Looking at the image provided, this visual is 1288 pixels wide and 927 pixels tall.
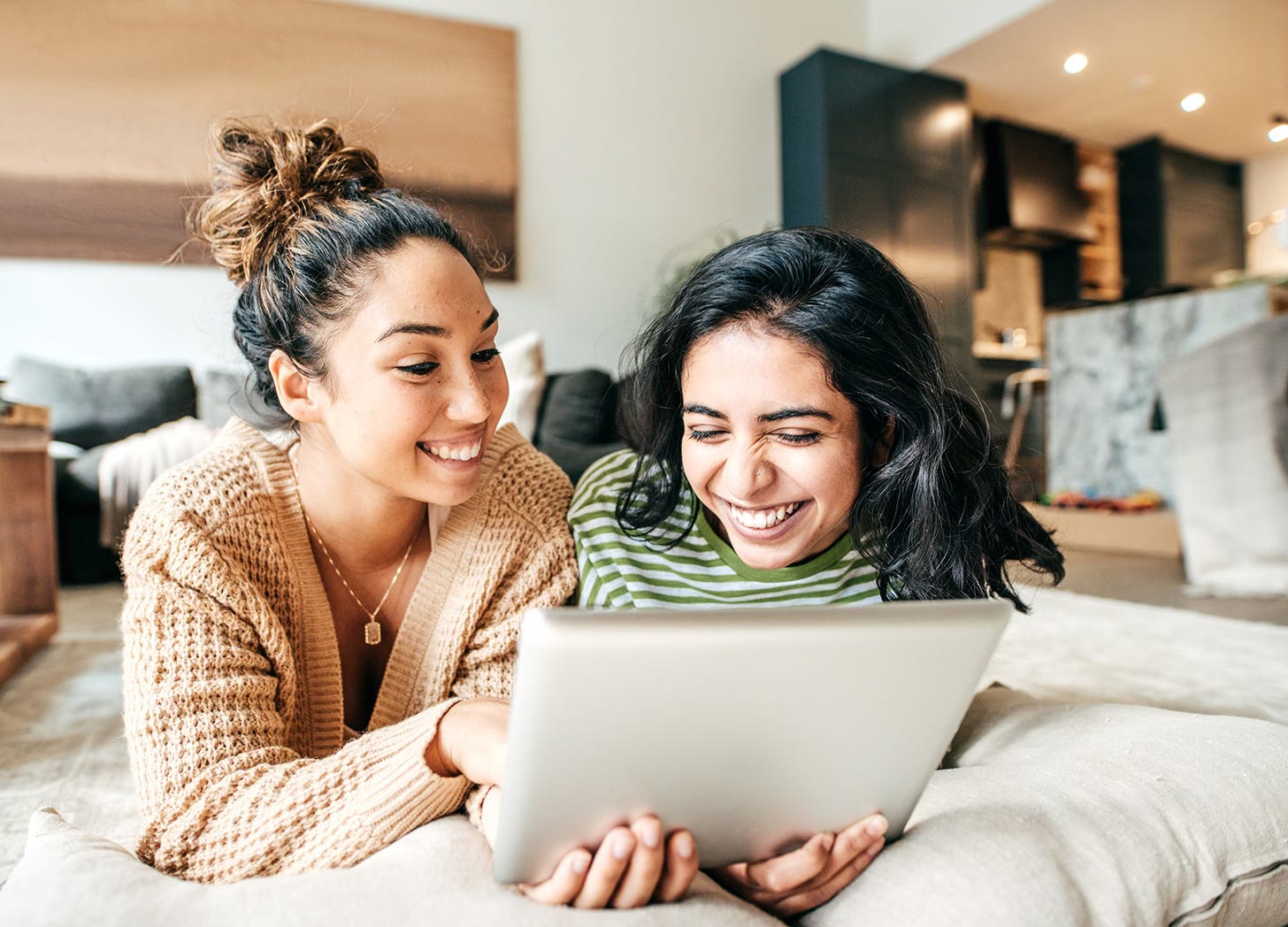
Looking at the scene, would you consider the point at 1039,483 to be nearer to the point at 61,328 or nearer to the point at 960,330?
the point at 960,330

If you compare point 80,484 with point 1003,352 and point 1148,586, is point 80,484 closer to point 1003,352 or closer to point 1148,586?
point 1148,586

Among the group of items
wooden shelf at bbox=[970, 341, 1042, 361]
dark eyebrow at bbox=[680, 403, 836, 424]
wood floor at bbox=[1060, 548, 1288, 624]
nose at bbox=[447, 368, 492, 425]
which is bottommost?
wood floor at bbox=[1060, 548, 1288, 624]

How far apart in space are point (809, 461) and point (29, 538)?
7.26ft

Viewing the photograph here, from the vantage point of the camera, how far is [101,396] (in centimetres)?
336

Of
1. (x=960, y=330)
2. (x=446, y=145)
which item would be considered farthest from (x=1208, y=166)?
(x=446, y=145)

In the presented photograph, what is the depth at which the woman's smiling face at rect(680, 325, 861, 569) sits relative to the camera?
90cm

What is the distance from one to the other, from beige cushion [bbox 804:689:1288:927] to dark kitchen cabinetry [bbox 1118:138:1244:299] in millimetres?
6257

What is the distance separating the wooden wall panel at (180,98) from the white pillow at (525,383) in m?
0.63

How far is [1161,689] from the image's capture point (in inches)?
62.9

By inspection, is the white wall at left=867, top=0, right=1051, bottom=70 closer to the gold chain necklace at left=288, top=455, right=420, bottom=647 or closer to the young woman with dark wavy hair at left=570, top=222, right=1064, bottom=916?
the young woman with dark wavy hair at left=570, top=222, right=1064, bottom=916

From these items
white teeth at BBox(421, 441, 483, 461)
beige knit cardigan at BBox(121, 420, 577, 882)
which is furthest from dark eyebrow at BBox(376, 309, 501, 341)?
beige knit cardigan at BBox(121, 420, 577, 882)

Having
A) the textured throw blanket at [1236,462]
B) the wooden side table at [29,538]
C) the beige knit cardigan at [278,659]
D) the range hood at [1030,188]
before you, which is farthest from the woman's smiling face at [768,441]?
the range hood at [1030,188]

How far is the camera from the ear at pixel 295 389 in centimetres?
97

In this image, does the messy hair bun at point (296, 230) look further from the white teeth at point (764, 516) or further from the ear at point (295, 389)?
the white teeth at point (764, 516)
